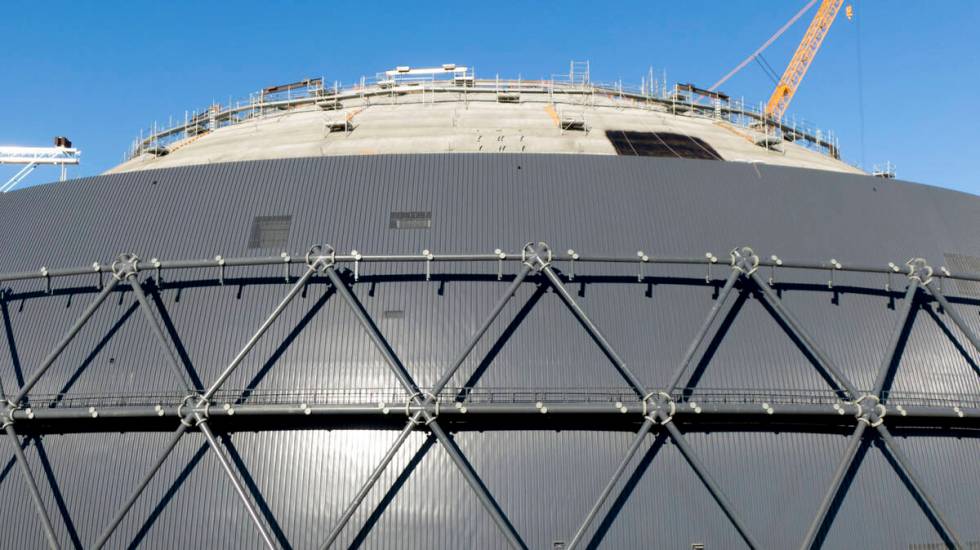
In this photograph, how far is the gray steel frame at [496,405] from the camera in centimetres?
2508

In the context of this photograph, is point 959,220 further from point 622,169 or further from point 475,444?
point 475,444

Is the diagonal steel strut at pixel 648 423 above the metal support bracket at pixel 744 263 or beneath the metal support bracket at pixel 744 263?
beneath

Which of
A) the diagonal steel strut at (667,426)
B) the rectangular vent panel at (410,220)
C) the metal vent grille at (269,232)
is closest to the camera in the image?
the diagonal steel strut at (667,426)

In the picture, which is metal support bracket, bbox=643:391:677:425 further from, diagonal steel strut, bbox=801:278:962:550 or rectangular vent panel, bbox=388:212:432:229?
rectangular vent panel, bbox=388:212:432:229

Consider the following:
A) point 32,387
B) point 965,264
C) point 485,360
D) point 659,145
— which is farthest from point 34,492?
point 965,264

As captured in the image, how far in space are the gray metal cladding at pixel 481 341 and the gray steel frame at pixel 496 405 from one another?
1.88ft

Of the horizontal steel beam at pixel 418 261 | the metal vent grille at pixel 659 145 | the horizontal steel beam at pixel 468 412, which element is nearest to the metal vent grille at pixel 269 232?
the horizontal steel beam at pixel 418 261

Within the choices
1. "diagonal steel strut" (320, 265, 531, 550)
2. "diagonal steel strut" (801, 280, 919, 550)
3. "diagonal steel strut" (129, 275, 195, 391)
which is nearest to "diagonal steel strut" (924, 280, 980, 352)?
"diagonal steel strut" (801, 280, 919, 550)

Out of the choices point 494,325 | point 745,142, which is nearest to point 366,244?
point 494,325

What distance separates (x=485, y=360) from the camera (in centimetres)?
2694

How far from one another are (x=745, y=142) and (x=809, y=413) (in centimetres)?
2395

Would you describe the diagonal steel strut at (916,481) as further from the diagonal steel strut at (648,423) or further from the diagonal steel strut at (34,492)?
the diagonal steel strut at (34,492)

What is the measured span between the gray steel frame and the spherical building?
0.12 meters

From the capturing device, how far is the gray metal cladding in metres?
25.8
